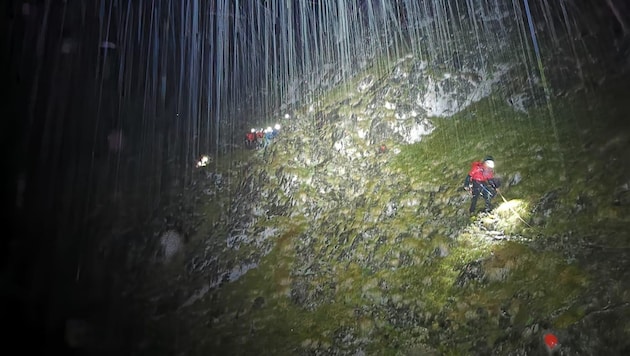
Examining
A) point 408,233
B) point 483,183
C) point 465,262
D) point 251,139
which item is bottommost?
point 465,262

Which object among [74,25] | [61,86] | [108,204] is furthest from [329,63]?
[61,86]

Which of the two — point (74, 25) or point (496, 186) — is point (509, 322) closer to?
point (496, 186)

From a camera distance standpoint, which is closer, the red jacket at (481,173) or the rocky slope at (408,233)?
the rocky slope at (408,233)

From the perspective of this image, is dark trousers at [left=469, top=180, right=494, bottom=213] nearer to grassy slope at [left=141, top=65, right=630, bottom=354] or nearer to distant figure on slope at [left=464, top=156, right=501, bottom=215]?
distant figure on slope at [left=464, top=156, right=501, bottom=215]

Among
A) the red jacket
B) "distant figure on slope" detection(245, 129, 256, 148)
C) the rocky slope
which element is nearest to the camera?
the rocky slope

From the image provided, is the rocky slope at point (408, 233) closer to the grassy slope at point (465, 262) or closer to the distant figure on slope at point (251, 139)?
the grassy slope at point (465, 262)

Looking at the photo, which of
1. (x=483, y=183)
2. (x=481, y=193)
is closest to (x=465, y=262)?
(x=481, y=193)

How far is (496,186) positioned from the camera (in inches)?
376

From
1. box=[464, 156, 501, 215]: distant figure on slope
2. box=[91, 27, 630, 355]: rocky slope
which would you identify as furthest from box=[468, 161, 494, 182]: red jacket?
box=[91, 27, 630, 355]: rocky slope

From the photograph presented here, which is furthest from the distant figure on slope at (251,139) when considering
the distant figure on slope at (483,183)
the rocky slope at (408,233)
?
the distant figure on slope at (483,183)

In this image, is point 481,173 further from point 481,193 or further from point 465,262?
point 465,262

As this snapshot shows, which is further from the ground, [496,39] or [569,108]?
[496,39]

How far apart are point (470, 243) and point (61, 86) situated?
24814 millimetres

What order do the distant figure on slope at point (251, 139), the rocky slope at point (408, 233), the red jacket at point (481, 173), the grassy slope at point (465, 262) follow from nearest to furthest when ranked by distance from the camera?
1. the rocky slope at point (408, 233)
2. the grassy slope at point (465, 262)
3. the red jacket at point (481, 173)
4. the distant figure on slope at point (251, 139)
